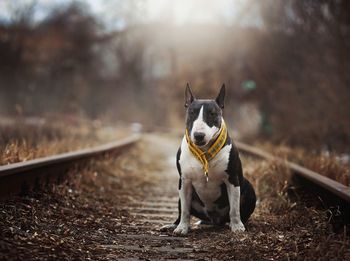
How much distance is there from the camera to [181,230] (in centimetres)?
479

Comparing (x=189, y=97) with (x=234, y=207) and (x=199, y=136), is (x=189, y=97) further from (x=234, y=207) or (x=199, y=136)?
(x=234, y=207)

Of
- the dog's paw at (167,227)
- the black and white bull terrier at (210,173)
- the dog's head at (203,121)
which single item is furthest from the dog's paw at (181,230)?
the dog's head at (203,121)

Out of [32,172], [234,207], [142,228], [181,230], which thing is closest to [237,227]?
[234,207]

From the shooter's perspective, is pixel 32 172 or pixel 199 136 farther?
pixel 32 172

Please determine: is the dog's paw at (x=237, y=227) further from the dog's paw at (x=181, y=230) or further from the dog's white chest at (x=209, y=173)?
the dog's paw at (x=181, y=230)

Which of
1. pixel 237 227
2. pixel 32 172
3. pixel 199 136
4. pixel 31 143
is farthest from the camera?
pixel 31 143

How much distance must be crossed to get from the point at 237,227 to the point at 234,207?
18 cm

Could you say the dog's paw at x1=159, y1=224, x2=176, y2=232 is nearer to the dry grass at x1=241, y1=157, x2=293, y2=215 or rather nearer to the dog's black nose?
the dog's black nose

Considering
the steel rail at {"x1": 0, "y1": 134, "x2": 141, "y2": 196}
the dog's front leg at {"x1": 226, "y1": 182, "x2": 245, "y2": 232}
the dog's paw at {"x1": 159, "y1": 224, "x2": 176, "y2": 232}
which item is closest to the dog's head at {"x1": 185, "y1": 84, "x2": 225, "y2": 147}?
the dog's front leg at {"x1": 226, "y1": 182, "x2": 245, "y2": 232}

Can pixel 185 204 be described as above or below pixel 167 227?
above

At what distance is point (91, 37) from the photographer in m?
37.6

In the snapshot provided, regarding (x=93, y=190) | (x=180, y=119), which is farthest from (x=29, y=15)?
(x=93, y=190)

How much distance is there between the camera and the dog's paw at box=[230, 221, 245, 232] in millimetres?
4664

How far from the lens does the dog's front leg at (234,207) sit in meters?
4.68
